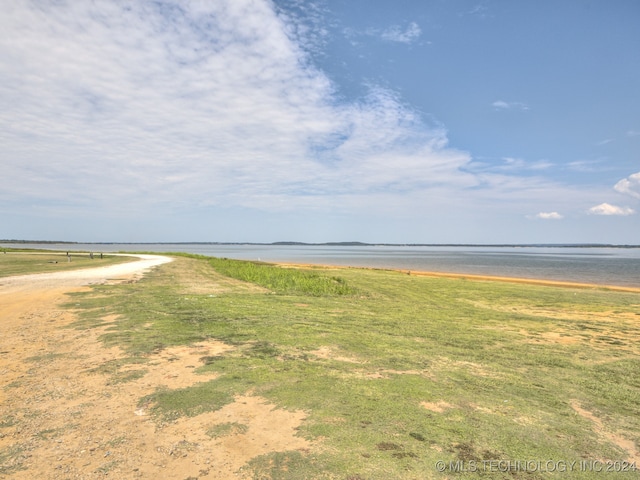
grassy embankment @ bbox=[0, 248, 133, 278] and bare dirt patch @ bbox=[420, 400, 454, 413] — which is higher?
grassy embankment @ bbox=[0, 248, 133, 278]

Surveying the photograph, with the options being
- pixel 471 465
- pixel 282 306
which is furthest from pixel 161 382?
pixel 282 306

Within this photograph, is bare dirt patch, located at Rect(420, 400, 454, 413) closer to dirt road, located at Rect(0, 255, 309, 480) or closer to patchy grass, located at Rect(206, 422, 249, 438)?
dirt road, located at Rect(0, 255, 309, 480)

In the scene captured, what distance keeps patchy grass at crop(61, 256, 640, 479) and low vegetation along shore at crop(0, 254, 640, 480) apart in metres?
0.02

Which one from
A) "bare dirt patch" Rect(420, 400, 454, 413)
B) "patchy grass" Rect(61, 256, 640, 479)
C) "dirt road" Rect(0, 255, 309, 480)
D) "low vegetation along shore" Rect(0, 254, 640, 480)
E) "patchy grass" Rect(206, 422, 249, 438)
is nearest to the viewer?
"dirt road" Rect(0, 255, 309, 480)

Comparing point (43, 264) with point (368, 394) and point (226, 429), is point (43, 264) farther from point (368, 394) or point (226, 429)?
point (368, 394)

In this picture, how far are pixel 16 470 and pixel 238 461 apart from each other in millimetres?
2078

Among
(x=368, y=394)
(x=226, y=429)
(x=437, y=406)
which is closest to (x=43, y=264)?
(x=226, y=429)

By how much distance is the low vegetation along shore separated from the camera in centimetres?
353

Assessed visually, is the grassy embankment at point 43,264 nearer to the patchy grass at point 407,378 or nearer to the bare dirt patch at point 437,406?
the patchy grass at point 407,378

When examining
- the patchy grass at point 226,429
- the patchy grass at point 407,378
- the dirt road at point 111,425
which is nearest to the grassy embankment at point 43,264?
the patchy grass at point 407,378

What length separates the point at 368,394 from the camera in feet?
16.7

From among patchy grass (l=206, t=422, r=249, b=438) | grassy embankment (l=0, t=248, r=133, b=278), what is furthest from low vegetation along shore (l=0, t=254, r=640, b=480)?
grassy embankment (l=0, t=248, r=133, b=278)

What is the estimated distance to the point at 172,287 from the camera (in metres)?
17.5

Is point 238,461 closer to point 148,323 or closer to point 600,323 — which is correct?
point 148,323
